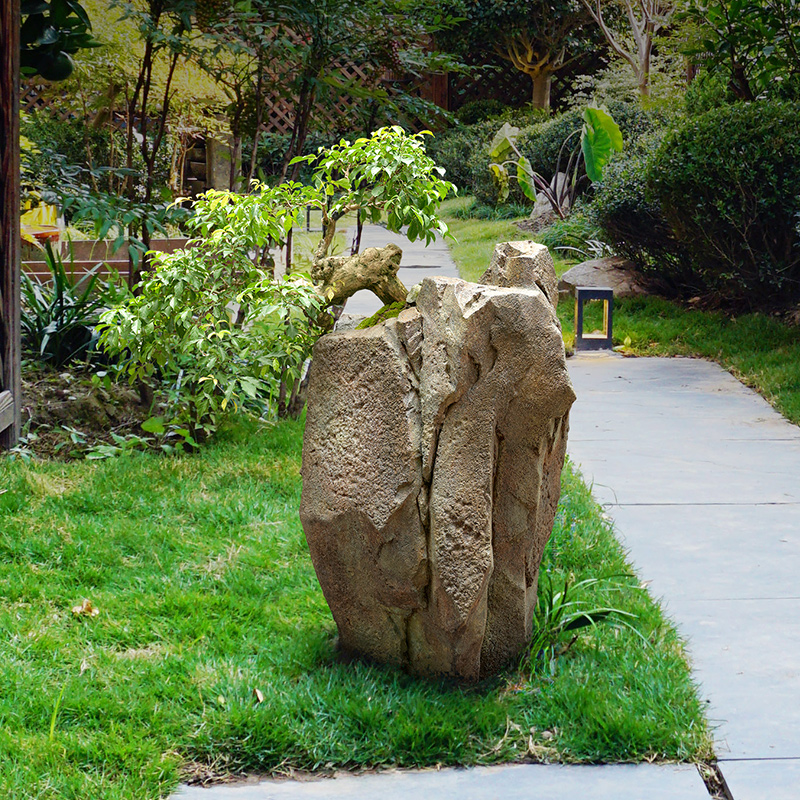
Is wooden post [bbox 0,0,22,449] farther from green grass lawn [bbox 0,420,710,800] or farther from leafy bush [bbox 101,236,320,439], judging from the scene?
leafy bush [bbox 101,236,320,439]

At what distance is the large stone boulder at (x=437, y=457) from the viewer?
2973 mm

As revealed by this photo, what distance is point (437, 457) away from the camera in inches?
118

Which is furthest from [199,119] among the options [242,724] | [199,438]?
[242,724]

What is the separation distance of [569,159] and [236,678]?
12.3 m

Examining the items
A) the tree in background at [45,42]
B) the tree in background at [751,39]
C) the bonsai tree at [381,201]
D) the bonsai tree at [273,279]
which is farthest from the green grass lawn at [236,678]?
the tree in background at [751,39]

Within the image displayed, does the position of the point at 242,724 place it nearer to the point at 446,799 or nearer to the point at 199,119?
the point at 446,799

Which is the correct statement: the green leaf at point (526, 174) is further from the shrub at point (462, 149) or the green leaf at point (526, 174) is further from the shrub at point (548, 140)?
the shrub at point (462, 149)

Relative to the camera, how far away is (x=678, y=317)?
9359mm

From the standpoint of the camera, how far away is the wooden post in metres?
5.29

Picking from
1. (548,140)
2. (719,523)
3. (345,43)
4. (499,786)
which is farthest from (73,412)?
(548,140)

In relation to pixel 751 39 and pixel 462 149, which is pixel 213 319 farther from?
pixel 462 149

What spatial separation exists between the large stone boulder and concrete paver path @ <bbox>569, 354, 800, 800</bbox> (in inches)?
33.7

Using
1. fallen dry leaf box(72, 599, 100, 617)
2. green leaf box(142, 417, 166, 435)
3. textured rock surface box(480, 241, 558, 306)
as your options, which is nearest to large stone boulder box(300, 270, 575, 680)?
textured rock surface box(480, 241, 558, 306)

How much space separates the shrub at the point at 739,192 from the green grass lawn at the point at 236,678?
467cm
